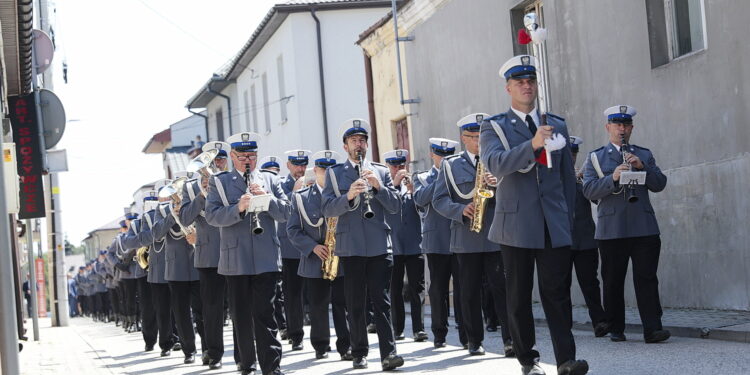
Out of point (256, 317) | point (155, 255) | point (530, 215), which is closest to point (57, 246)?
point (155, 255)

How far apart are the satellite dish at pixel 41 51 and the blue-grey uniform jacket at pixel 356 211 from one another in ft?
19.2

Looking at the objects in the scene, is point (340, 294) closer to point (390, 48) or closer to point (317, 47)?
point (390, 48)

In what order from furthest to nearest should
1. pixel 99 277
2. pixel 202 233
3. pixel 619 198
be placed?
pixel 99 277 → pixel 202 233 → pixel 619 198

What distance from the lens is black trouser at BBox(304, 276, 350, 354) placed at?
39.2 ft

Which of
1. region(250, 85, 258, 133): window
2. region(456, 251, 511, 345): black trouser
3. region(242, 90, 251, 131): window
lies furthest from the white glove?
region(242, 90, 251, 131): window

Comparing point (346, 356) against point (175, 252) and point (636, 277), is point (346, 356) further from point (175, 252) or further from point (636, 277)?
point (636, 277)

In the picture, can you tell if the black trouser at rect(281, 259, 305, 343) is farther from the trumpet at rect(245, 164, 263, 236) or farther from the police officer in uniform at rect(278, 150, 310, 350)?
the trumpet at rect(245, 164, 263, 236)

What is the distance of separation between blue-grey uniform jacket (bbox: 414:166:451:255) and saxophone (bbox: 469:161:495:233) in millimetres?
1343

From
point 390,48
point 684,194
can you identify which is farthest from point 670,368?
point 390,48

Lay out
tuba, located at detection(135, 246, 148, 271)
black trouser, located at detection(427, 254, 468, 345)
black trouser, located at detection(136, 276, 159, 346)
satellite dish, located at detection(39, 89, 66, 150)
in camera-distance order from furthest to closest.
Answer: tuba, located at detection(135, 246, 148, 271)
black trouser, located at detection(136, 276, 159, 346)
satellite dish, located at detection(39, 89, 66, 150)
black trouser, located at detection(427, 254, 468, 345)

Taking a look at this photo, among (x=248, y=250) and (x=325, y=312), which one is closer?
(x=248, y=250)

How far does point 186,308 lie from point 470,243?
3.89 metres

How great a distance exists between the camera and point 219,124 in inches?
1877

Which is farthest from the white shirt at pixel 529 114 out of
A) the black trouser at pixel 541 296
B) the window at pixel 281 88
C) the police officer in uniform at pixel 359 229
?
the window at pixel 281 88
